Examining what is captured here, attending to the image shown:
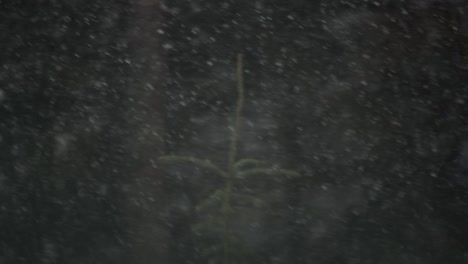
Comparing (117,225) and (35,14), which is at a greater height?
(35,14)

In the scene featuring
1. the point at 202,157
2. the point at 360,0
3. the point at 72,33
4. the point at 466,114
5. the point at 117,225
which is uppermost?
the point at 360,0

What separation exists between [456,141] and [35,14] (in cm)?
95

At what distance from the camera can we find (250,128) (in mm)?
1343

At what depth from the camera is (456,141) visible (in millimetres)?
1337

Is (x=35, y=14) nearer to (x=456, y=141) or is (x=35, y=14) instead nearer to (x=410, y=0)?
(x=410, y=0)

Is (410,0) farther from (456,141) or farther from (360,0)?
(456,141)

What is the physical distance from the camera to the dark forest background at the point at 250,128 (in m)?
1.33

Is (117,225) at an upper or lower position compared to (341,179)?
lower

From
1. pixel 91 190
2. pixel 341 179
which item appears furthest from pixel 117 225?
pixel 341 179

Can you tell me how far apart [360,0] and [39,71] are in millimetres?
714

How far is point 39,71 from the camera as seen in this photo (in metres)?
1.40

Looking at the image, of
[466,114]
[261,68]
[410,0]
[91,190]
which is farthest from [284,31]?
[91,190]

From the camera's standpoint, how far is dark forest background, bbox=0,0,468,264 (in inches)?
52.5

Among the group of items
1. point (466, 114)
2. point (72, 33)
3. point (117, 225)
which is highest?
point (466, 114)
